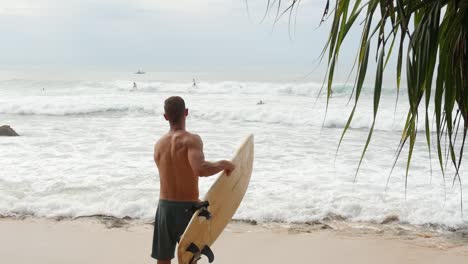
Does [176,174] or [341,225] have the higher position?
[176,174]

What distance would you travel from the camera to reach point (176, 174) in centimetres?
304

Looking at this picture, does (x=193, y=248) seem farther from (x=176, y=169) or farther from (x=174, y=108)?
(x=174, y=108)

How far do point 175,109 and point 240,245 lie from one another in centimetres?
224

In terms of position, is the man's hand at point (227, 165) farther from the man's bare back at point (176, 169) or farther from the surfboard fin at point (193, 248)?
the surfboard fin at point (193, 248)

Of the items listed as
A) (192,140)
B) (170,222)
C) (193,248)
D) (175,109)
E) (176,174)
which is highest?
(175,109)

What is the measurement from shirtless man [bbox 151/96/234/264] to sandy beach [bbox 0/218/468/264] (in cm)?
140

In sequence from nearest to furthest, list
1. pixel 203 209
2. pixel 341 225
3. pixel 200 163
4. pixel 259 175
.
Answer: pixel 200 163 → pixel 203 209 → pixel 341 225 → pixel 259 175

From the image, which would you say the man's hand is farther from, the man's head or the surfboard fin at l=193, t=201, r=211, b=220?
the man's head

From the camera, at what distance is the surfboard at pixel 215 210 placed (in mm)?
2971

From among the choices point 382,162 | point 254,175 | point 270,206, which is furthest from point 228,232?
point 382,162

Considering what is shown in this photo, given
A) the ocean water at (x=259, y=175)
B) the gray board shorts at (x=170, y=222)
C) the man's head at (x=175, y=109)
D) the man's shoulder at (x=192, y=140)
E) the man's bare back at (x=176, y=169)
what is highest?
the man's head at (x=175, y=109)

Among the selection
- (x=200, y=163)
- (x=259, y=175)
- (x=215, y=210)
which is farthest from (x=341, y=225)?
(x=200, y=163)

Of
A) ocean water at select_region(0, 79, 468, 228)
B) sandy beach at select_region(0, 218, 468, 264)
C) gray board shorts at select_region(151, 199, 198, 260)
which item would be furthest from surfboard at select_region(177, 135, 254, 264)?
sandy beach at select_region(0, 218, 468, 264)

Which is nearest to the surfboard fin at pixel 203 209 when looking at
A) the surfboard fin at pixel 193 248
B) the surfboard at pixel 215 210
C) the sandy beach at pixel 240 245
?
the surfboard at pixel 215 210
